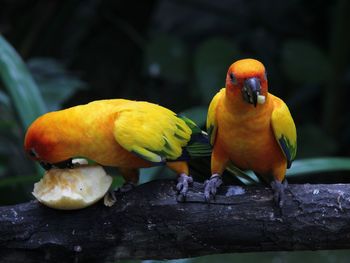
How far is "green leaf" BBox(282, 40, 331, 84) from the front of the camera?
3.74m

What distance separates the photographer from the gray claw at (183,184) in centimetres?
158

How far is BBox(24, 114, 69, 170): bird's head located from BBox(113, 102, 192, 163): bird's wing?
0.15m

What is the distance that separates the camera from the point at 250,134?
1.58 meters

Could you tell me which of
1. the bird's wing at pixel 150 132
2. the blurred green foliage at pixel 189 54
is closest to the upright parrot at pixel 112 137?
the bird's wing at pixel 150 132

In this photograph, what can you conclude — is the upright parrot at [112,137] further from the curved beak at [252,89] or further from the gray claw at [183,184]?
the curved beak at [252,89]

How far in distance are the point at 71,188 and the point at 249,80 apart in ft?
1.77

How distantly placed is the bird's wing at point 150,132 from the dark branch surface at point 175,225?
0.11m

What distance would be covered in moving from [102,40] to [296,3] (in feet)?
4.69

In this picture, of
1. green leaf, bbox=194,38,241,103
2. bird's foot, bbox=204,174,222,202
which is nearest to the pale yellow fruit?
bird's foot, bbox=204,174,222,202

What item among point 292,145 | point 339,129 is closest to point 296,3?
point 339,129

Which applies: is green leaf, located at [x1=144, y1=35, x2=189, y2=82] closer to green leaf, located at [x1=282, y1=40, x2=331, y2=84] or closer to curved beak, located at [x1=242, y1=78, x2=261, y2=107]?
green leaf, located at [x1=282, y1=40, x2=331, y2=84]

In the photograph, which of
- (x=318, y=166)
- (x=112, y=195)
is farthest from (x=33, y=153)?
(x=318, y=166)

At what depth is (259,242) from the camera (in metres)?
1.52

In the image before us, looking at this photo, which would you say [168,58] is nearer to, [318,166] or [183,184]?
[318,166]
